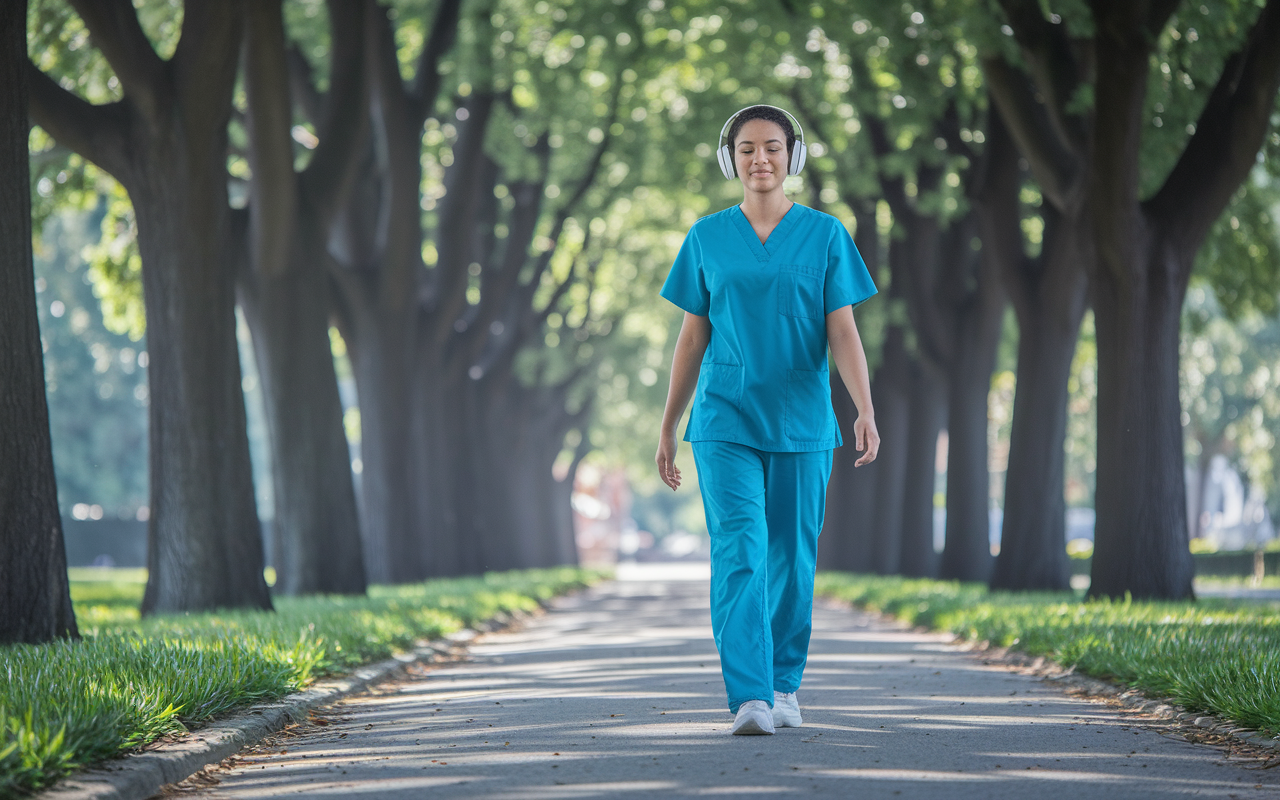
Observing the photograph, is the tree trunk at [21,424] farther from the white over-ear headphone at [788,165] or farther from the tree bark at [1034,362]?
the tree bark at [1034,362]

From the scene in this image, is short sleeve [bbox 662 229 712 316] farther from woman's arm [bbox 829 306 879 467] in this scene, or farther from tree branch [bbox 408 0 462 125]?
tree branch [bbox 408 0 462 125]

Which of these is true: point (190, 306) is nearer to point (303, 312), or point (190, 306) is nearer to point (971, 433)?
point (303, 312)

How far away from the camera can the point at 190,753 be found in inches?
210

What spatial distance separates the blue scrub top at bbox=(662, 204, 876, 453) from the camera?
581 cm

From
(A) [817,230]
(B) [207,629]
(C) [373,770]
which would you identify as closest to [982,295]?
(B) [207,629]

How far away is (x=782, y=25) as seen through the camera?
55.2 feet

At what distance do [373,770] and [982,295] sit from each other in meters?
16.8

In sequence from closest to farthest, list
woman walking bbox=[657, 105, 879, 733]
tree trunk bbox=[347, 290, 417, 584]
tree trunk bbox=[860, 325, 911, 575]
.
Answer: woman walking bbox=[657, 105, 879, 733]
tree trunk bbox=[347, 290, 417, 584]
tree trunk bbox=[860, 325, 911, 575]

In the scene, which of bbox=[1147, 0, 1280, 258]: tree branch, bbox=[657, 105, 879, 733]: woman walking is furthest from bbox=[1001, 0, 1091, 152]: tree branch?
bbox=[657, 105, 879, 733]: woman walking

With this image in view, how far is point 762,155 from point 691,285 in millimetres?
578

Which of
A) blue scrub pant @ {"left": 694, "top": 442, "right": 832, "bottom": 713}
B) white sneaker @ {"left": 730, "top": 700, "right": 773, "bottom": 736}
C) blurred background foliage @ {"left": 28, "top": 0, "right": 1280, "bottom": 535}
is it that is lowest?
white sneaker @ {"left": 730, "top": 700, "right": 773, "bottom": 736}

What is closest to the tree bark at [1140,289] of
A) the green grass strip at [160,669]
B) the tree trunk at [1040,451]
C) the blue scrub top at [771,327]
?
the tree trunk at [1040,451]

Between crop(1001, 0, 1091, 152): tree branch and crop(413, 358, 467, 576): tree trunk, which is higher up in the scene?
crop(1001, 0, 1091, 152): tree branch

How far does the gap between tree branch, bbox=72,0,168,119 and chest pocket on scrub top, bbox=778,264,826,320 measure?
738cm
